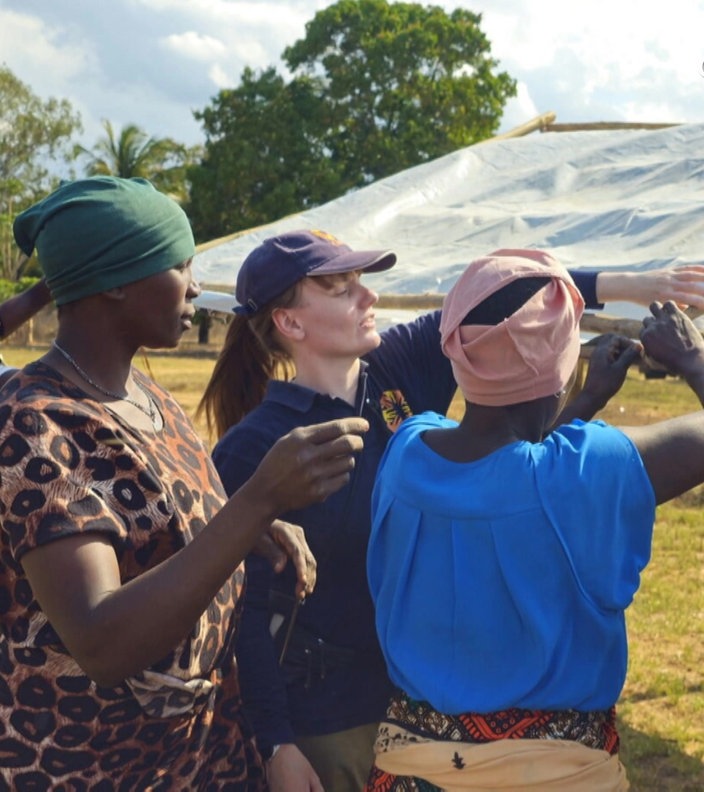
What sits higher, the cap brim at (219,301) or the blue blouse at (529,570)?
the blue blouse at (529,570)

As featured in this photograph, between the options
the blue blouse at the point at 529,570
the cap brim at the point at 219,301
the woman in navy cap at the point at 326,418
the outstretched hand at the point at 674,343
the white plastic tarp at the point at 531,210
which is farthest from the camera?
the cap brim at the point at 219,301

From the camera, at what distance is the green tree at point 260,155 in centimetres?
3161

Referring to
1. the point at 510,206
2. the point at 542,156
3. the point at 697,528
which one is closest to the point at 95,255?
the point at 510,206

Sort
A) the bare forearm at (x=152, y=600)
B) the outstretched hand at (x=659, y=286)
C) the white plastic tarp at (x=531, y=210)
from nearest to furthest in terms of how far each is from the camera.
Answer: the bare forearm at (x=152, y=600)
the outstretched hand at (x=659, y=286)
the white plastic tarp at (x=531, y=210)

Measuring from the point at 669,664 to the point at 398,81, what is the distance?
94.8ft

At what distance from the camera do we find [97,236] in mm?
1758

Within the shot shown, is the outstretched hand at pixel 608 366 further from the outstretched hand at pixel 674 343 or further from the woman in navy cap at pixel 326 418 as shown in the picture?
the outstretched hand at pixel 674 343

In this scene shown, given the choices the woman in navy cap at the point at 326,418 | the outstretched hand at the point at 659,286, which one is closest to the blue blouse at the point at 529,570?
the woman in navy cap at the point at 326,418

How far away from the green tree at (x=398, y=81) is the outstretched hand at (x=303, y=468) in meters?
30.8

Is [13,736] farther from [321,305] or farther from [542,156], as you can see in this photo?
[542,156]

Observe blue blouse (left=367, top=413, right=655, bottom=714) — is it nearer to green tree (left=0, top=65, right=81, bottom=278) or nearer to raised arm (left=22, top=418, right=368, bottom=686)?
raised arm (left=22, top=418, right=368, bottom=686)

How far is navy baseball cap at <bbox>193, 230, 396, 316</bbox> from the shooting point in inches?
99.0

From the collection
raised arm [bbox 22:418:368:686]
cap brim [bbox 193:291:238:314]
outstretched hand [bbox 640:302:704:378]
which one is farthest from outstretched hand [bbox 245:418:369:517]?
cap brim [bbox 193:291:238:314]

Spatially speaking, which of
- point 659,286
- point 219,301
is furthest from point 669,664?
point 659,286
